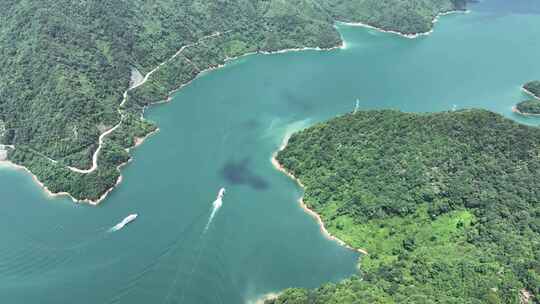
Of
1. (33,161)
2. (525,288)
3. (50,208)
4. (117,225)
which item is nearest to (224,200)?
(117,225)

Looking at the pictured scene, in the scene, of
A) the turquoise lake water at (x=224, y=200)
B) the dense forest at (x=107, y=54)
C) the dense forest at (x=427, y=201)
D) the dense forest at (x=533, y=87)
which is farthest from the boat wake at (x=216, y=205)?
the dense forest at (x=533, y=87)

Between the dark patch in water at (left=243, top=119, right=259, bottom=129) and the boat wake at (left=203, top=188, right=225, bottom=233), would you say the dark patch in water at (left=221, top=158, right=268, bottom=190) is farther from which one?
the dark patch in water at (left=243, top=119, right=259, bottom=129)

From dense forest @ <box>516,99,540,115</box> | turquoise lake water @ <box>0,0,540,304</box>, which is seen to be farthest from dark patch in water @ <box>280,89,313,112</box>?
dense forest @ <box>516,99,540,115</box>

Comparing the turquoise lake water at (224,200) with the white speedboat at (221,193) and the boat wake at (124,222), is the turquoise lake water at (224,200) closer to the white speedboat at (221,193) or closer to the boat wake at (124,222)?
the boat wake at (124,222)

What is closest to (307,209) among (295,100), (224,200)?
(224,200)

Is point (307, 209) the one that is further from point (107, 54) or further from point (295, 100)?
point (107, 54)

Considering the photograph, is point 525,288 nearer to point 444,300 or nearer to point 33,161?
point 444,300

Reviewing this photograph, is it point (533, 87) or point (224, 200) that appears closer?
point (224, 200)
